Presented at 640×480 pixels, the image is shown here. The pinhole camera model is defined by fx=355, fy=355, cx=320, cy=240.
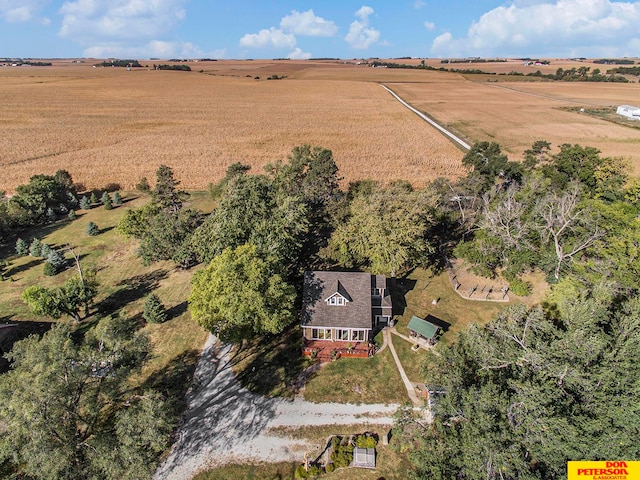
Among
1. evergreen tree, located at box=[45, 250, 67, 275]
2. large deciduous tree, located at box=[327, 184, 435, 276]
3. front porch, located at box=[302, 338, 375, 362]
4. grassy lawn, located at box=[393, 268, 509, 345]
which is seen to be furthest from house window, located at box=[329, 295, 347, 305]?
evergreen tree, located at box=[45, 250, 67, 275]

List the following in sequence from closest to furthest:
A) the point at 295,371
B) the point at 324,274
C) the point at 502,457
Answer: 1. the point at 502,457
2. the point at 295,371
3. the point at 324,274

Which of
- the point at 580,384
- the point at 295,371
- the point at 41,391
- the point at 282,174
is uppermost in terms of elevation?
the point at 282,174

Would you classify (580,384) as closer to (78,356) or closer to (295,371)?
(295,371)

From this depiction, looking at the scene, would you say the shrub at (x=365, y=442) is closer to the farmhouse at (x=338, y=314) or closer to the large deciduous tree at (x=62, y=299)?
the farmhouse at (x=338, y=314)

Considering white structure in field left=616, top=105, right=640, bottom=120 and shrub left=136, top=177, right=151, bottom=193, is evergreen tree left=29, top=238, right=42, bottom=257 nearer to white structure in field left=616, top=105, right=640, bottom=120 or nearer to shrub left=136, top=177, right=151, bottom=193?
shrub left=136, top=177, right=151, bottom=193

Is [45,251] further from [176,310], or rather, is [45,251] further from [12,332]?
[176,310]

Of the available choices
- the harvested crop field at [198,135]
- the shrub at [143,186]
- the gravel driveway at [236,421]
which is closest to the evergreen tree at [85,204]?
the shrub at [143,186]

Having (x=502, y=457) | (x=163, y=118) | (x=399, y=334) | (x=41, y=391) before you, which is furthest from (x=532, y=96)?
(x=41, y=391)
